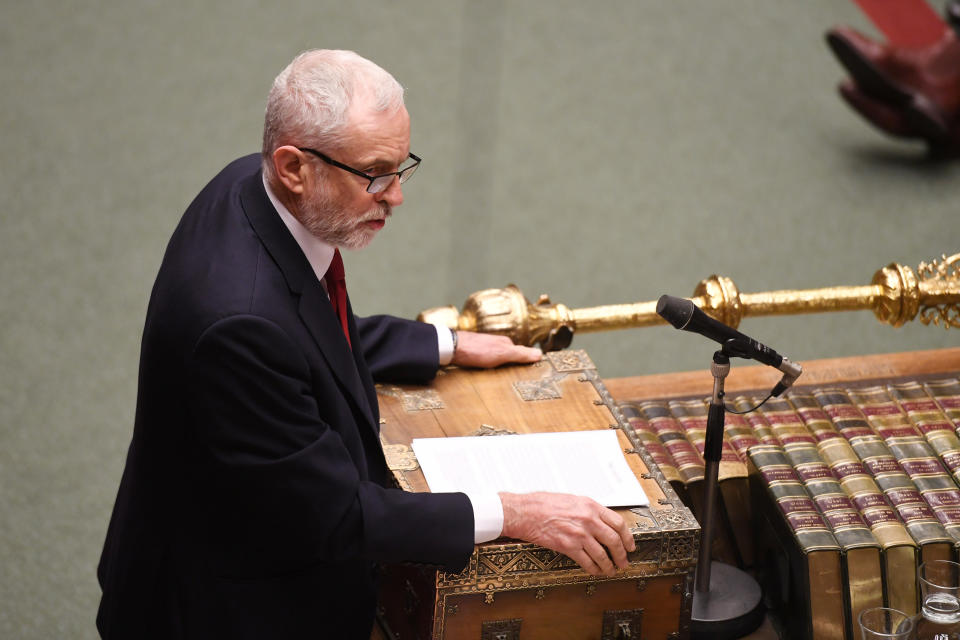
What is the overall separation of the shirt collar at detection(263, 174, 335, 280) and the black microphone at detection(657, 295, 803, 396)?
22.0 inches

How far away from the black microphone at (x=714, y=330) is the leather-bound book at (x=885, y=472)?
413 mm

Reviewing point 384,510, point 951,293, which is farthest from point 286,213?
point 951,293

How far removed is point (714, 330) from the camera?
221cm

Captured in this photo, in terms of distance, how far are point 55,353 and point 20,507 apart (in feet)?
2.66

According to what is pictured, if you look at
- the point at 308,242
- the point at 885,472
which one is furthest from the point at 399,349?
the point at 885,472

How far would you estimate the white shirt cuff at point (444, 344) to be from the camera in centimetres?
271

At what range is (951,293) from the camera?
308 cm

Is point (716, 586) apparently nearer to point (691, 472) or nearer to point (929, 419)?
point (691, 472)

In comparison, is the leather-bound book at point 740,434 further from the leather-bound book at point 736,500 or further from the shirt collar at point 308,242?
the shirt collar at point 308,242

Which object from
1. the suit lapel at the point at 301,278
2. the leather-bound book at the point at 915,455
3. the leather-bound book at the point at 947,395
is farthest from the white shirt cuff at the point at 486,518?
the leather-bound book at the point at 947,395

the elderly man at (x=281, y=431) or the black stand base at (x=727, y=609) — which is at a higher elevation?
the elderly man at (x=281, y=431)

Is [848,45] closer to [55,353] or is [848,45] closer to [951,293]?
[951,293]

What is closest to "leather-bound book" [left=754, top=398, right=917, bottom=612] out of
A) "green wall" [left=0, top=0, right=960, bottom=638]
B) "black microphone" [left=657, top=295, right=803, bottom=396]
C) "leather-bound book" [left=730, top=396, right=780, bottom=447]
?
"leather-bound book" [left=730, top=396, right=780, bottom=447]

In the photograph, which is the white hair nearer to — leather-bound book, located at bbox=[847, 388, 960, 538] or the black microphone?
the black microphone
